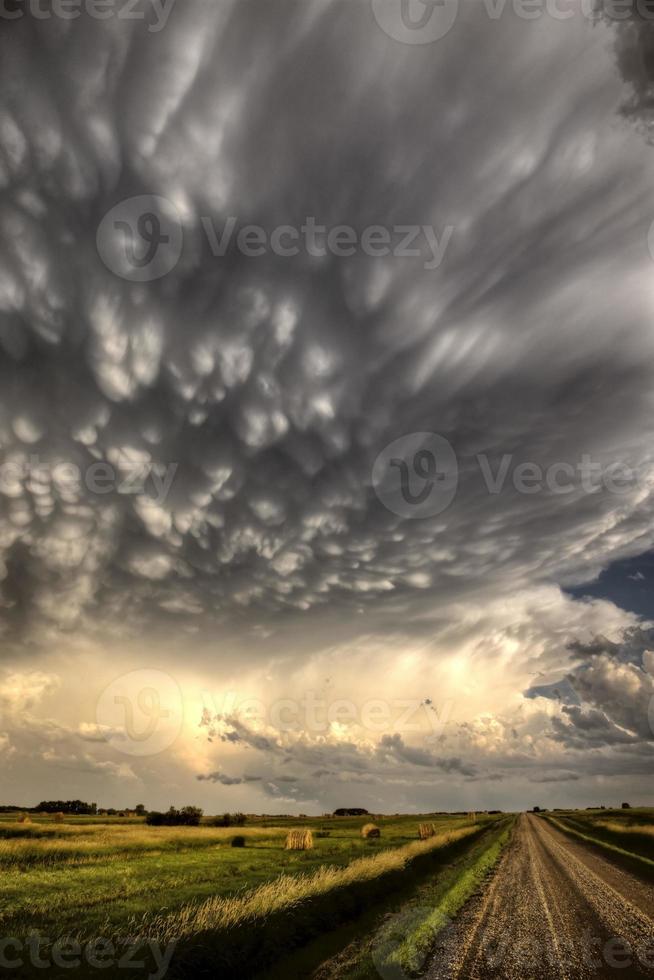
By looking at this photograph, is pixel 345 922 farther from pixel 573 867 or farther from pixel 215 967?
pixel 573 867

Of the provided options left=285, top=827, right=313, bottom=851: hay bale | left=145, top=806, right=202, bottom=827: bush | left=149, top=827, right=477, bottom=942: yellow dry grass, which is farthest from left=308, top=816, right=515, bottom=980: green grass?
left=145, top=806, right=202, bottom=827: bush

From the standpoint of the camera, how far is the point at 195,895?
18.8 metres

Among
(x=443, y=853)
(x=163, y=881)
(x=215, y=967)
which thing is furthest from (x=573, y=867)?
(x=215, y=967)

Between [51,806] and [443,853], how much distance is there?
158343 millimetres

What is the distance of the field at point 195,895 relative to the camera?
12.8 m

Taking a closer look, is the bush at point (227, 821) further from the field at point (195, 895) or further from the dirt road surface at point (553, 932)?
the dirt road surface at point (553, 932)

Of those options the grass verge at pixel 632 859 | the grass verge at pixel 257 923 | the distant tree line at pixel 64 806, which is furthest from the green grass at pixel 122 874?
the distant tree line at pixel 64 806

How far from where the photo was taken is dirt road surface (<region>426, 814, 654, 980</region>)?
36.9 feet

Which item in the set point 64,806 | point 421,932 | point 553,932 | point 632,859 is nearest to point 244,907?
point 421,932

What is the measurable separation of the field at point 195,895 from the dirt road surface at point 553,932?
4.22 metres

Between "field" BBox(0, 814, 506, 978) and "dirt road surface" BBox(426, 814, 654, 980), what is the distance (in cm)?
422

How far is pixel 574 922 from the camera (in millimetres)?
14898

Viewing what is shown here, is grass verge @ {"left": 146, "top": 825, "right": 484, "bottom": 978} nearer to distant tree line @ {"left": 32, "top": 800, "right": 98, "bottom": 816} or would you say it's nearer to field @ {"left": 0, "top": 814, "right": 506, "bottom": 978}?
field @ {"left": 0, "top": 814, "right": 506, "bottom": 978}

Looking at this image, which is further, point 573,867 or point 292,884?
point 573,867
